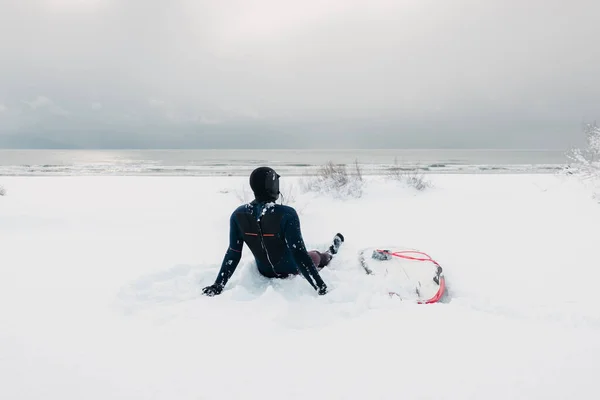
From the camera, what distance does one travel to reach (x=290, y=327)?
282 centimetres

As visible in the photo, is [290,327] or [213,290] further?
[213,290]

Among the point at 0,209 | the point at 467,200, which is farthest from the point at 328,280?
the point at 0,209

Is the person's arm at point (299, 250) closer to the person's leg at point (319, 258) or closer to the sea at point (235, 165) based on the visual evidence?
the person's leg at point (319, 258)

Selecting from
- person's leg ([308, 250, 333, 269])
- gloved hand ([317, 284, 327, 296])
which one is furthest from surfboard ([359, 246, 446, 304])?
gloved hand ([317, 284, 327, 296])

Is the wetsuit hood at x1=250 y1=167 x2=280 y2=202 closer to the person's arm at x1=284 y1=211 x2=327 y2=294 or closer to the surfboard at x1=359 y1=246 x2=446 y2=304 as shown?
the person's arm at x1=284 y1=211 x2=327 y2=294

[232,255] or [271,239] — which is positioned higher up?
[271,239]

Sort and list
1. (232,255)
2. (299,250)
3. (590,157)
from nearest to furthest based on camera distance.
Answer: (299,250), (232,255), (590,157)

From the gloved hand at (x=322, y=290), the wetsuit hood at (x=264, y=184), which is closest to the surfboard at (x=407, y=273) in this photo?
the gloved hand at (x=322, y=290)

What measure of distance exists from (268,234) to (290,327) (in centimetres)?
96

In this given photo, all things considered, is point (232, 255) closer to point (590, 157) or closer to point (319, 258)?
point (319, 258)

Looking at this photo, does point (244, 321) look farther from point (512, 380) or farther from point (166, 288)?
point (512, 380)

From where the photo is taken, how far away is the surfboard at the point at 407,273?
3781mm

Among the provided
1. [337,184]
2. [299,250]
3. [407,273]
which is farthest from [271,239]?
[337,184]

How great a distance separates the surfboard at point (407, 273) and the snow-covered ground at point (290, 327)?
0.22 m
